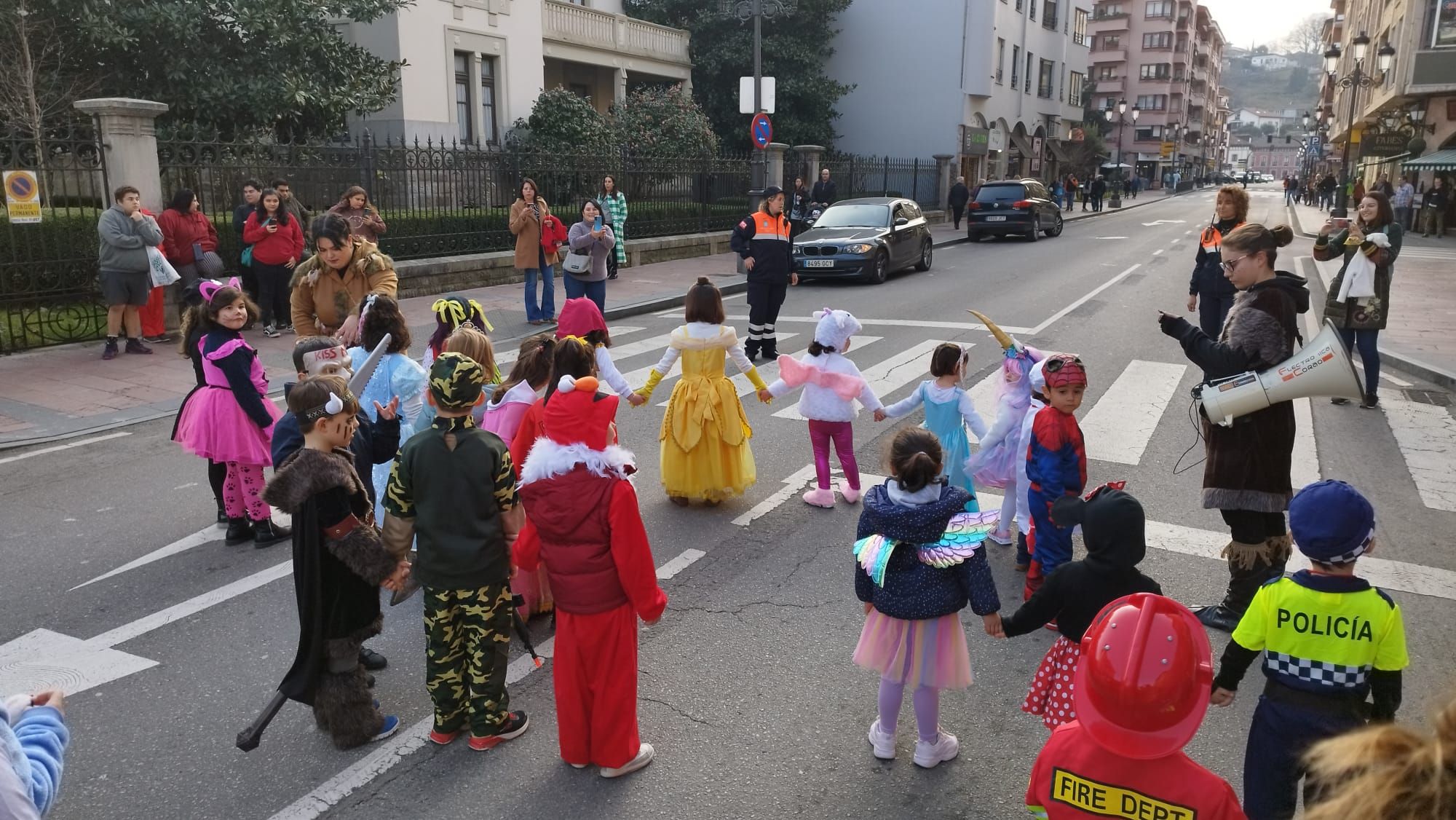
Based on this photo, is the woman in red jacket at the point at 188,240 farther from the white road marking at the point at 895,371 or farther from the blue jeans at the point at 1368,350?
the blue jeans at the point at 1368,350

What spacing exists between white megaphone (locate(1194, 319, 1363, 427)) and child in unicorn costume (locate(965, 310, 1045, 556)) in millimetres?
1061

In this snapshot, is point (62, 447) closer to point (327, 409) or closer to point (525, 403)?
point (525, 403)

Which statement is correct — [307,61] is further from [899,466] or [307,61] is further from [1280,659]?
[1280,659]

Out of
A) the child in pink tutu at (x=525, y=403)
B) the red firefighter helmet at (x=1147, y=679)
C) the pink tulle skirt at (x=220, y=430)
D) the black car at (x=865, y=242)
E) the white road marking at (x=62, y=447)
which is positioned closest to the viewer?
the red firefighter helmet at (x=1147, y=679)

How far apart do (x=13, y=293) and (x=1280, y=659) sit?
42.0 feet

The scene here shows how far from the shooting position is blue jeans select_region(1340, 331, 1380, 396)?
29.2 feet

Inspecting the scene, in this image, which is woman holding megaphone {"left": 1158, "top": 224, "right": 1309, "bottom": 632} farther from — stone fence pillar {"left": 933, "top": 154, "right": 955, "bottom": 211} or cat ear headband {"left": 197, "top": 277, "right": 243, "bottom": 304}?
stone fence pillar {"left": 933, "top": 154, "right": 955, "bottom": 211}

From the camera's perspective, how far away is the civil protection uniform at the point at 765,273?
11.3 meters

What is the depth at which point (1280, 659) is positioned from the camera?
9.22ft

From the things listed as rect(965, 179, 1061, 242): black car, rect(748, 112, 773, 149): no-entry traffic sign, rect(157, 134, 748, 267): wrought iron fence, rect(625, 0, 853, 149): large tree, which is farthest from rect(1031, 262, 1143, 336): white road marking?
rect(625, 0, 853, 149): large tree

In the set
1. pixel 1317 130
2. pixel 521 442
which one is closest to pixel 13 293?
pixel 521 442

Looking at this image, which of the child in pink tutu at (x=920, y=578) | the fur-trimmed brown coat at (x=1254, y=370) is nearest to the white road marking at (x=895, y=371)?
the fur-trimmed brown coat at (x=1254, y=370)

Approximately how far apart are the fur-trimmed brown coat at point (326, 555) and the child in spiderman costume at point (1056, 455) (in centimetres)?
303

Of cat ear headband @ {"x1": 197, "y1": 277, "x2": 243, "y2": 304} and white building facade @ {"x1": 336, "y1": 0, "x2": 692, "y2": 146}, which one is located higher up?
white building facade @ {"x1": 336, "y1": 0, "x2": 692, "y2": 146}
